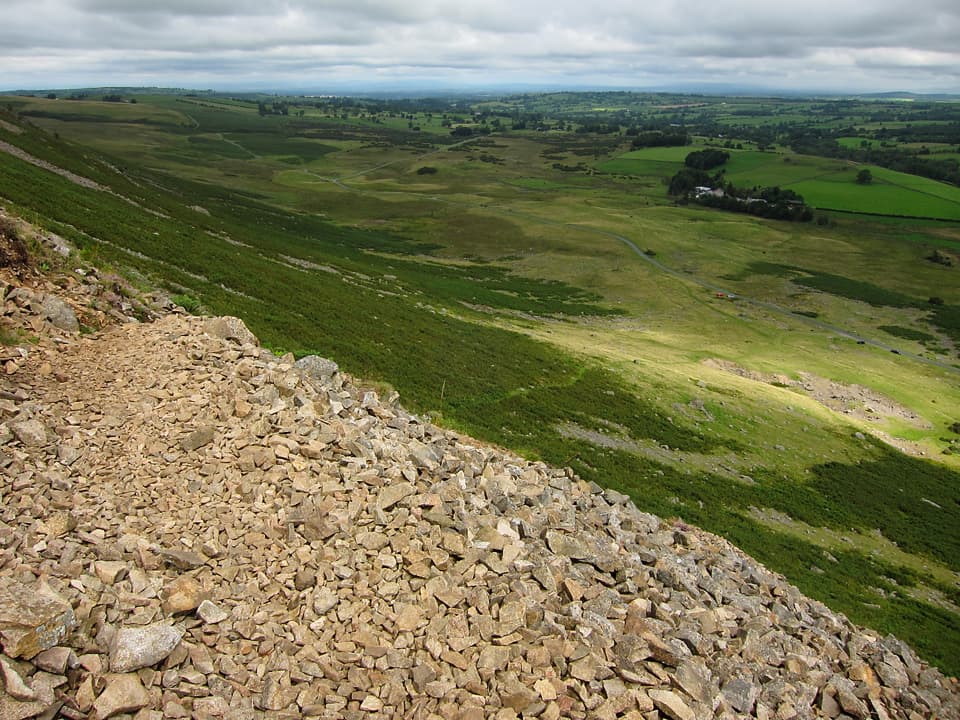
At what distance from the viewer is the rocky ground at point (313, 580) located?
9.96 meters

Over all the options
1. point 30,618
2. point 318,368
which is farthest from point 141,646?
point 318,368

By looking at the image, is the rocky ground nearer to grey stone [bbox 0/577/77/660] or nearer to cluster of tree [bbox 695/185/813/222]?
grey stone [bbox 0/577/77/660]

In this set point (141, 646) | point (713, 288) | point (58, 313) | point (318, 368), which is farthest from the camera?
point (713, 288)

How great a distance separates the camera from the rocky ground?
9961 millimetres

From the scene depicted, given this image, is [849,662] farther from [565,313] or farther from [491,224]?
[491,224]

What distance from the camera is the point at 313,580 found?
12125mm

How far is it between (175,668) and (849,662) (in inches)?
668

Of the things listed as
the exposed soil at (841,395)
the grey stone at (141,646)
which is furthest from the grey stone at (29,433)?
the exposed soil at (841,395)

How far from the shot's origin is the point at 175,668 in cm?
978

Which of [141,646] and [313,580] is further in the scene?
[313,580]

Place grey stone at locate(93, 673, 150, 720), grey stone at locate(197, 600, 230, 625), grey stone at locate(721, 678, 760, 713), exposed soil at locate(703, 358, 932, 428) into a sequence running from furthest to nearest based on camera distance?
exposed soil at locate(703, 358, 932, 428) < grey stone at locate(721, 678, 760, 713) < grey stone at locate(197, 600, 230, 625) < grey stone at locate(93, 673, 150, 720)

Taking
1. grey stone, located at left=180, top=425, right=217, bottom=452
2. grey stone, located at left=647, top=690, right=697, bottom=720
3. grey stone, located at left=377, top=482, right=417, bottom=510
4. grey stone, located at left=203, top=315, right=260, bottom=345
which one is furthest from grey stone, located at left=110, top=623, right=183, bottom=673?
grey stone, located at left=203, top=315, right=260, bottom=345

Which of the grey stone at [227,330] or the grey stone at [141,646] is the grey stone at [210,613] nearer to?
the grey stone at [141,646]

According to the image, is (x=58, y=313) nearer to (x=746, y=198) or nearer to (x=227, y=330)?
(x=227, y=330)
